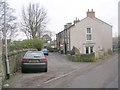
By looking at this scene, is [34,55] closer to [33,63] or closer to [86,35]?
[33,63]

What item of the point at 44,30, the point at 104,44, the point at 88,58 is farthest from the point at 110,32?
the point at 88,58

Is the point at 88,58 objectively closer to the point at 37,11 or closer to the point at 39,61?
the point at 39,61

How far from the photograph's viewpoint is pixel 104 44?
5194 cm

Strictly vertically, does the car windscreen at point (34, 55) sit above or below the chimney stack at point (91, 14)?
below

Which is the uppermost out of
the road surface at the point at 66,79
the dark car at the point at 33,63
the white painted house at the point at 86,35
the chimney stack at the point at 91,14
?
the chimney stack at the point at 91,14

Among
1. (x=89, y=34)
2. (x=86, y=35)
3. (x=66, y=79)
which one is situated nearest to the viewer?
(x=66, y=79)

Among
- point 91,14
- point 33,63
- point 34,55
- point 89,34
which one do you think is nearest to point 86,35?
point 89,34

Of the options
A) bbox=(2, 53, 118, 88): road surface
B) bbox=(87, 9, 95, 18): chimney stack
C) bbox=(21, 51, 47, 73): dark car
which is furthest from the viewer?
bbox=(87, 9, 95, 18): chimney stack

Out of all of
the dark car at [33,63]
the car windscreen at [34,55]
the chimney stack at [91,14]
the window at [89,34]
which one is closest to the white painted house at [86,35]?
the window at [89,34]

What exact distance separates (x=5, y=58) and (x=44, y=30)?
50362 mm

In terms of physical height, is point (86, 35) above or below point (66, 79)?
above

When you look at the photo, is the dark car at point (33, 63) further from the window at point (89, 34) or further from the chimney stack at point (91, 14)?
the chimney stack at point (91, 14)

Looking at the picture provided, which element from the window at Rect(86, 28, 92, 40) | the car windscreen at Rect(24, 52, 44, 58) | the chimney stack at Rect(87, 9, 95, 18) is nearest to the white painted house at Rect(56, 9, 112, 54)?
the window at Rect(86, 28, 92, 40)

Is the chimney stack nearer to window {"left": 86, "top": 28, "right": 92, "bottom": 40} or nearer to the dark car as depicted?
window {"left": 86, "top": 28, "right": 92, "bottom": 40}
